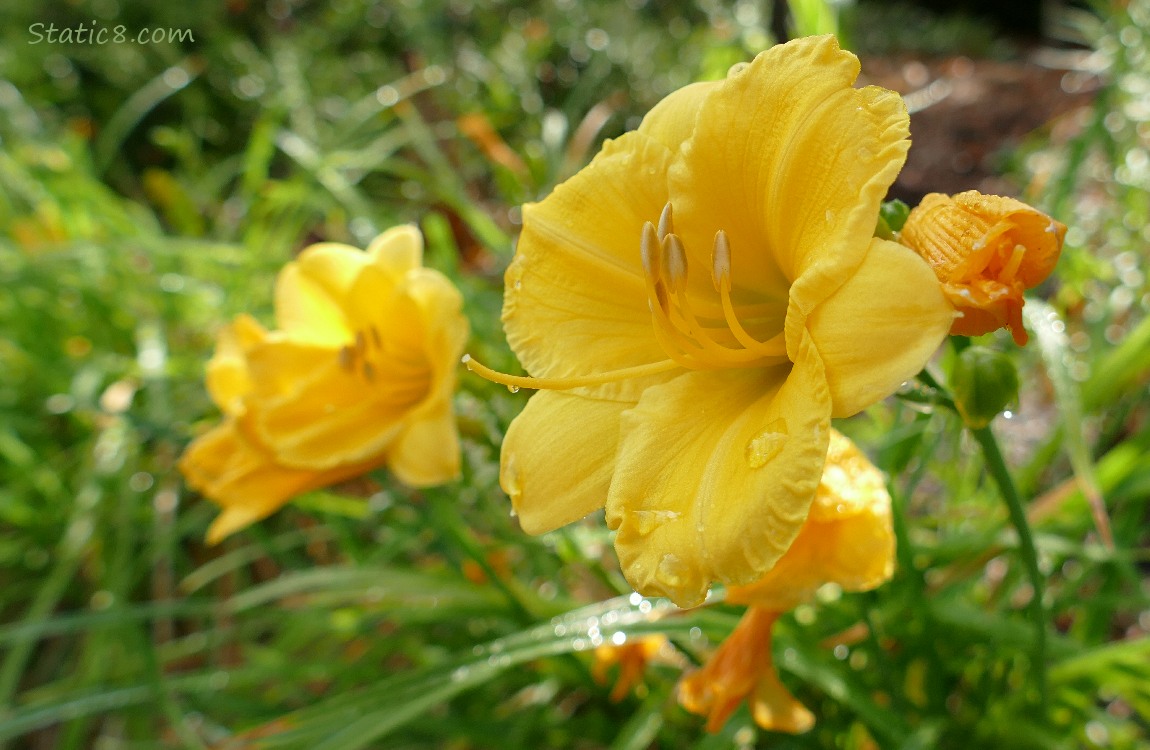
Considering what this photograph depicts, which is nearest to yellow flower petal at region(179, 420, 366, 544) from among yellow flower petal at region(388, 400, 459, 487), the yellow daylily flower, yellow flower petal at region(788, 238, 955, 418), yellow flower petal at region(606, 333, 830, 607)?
the yellow daylily flower

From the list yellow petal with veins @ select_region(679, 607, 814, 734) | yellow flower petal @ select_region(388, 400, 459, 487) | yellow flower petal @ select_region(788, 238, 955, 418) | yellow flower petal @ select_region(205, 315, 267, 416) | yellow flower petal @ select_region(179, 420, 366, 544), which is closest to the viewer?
yellow flower petal @ select_region(788, 238, 955, 418)

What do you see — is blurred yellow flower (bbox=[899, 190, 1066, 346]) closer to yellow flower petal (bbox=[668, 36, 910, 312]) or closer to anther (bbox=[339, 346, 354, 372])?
yellow flower petal (bbox=[668, 36, 910, 312])

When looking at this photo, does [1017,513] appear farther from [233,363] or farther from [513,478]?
[233,363]

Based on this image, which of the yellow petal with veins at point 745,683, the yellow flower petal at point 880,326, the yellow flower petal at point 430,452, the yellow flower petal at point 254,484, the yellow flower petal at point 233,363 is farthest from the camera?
the yellow flower petal at point 233,363

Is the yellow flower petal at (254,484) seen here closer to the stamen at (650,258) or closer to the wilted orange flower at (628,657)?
the wilted orange flower at (628,657)

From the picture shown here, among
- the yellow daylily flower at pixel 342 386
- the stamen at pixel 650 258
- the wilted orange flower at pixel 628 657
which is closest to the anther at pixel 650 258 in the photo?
the stamen at pixel 650 258

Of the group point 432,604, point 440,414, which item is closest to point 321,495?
point 432,604

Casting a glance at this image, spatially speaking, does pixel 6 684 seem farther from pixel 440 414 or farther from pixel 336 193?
pixel 440 414
